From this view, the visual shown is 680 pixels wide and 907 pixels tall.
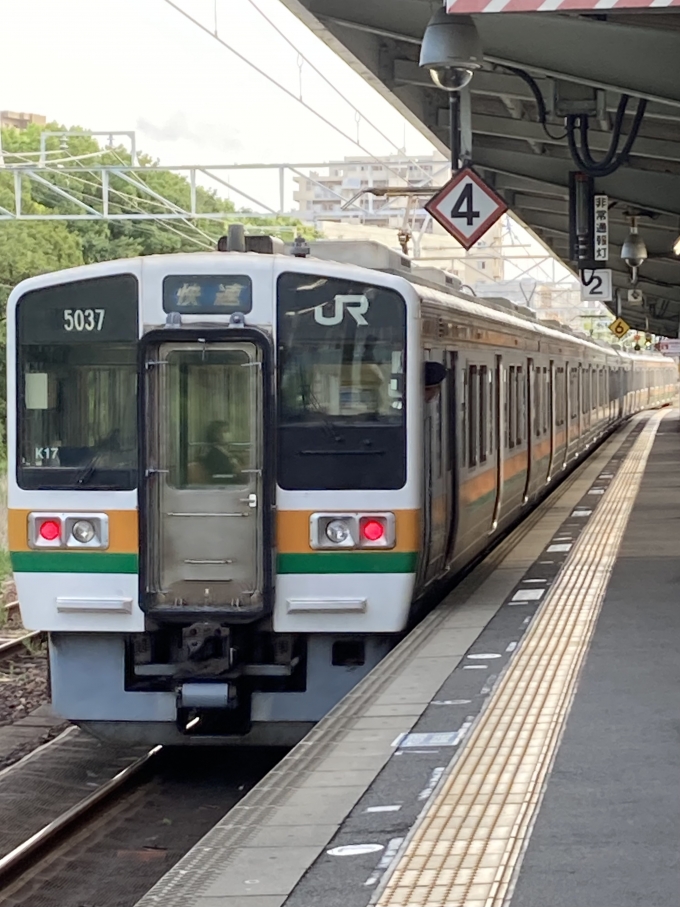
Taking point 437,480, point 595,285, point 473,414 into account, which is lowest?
point 437,480

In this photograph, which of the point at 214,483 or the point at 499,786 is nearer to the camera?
the point at 499,786

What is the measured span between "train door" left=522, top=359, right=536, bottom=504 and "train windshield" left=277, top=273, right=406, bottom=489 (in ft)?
21.4

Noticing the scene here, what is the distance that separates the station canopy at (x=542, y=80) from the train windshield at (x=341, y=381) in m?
1.86

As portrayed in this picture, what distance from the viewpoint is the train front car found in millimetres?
7723

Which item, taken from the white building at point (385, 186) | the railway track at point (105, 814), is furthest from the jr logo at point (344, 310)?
the white building at point (385, 186)

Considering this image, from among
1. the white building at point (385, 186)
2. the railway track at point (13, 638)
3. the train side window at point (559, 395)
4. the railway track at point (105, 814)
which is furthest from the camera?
the white building at point (385, 186)

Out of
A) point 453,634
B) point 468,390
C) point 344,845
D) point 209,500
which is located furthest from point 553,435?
point 344,845

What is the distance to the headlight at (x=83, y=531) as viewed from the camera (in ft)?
25.6

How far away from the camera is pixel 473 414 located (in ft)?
33.8

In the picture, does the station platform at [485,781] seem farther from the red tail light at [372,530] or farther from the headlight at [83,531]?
the headlight at [83,531]

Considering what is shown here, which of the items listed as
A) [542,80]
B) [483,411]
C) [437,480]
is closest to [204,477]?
[437,480]

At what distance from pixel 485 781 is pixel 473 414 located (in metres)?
5.11

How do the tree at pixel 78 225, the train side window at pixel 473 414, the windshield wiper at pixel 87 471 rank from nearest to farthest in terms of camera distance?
the windshield wiper at pixel 87 471 → the train side window at pixel 473 414 → the tree at pixel 78 225

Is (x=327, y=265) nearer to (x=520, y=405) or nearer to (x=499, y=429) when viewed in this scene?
(x=499, y=429)
